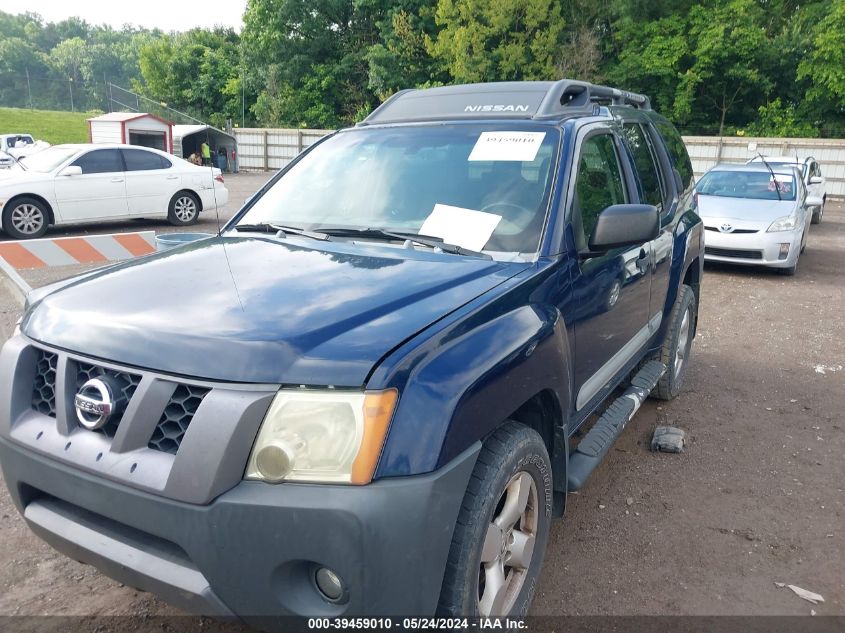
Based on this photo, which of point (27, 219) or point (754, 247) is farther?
point (27, 219)

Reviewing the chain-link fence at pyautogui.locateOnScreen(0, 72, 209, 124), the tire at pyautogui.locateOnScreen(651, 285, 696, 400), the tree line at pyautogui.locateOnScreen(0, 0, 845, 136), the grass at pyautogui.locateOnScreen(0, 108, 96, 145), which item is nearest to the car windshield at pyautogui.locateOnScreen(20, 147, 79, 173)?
the tire at pyautogui.locateOnScreen(651, 285, 696, 400)

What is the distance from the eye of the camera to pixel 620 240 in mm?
2725

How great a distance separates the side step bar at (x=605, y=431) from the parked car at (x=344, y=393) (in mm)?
26

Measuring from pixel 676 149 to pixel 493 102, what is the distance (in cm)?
215

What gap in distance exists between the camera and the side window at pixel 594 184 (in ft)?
9.52

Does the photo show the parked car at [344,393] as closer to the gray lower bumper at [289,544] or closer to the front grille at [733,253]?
the gray lower bumper at [289,544]

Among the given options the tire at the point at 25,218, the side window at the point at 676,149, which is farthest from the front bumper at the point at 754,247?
the tire at the point at 25,218

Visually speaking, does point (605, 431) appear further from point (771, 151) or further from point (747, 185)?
point (771, 151)

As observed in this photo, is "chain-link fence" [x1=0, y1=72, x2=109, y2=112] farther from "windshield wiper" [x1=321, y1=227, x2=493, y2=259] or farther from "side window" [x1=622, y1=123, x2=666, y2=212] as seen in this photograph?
"windshield wiper" [x1=321, y1=227, x2=493, y2=259]

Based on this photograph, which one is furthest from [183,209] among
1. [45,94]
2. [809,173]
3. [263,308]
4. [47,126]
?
[45,94]

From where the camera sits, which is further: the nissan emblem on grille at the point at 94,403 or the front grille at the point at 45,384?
the front grille at the point at 45,384

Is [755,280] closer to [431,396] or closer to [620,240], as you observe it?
[620,240]

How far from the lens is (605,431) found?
128 inches

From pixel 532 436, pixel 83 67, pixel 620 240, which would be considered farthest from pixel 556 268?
pixel 83 67
